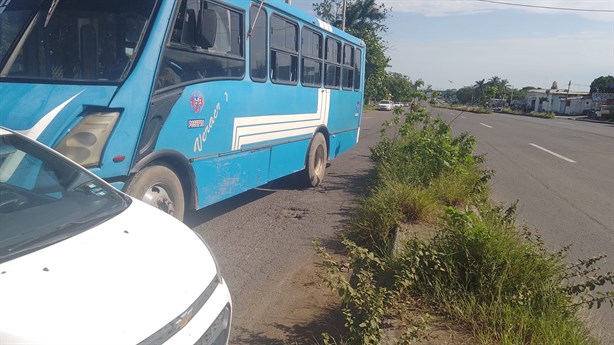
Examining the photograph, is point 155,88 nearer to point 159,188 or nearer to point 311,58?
point 159,188

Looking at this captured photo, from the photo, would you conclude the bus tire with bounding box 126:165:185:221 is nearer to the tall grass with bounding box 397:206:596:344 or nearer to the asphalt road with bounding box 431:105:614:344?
the tall grass with bounding box 397:206:596:344

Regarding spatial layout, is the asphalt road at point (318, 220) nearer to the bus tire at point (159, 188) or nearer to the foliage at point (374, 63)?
the bus tire at point (159, 188)

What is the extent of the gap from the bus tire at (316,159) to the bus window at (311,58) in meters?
1.01

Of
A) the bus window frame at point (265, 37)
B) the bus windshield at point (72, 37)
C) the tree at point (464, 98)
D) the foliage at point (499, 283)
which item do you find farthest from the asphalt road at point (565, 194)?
the bus windshield at point (72, 37)

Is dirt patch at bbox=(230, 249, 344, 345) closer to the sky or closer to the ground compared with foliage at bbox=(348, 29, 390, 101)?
closer to the ground

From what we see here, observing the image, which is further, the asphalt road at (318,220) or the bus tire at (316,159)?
the bus tire at (316,159)

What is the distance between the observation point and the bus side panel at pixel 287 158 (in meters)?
6.88

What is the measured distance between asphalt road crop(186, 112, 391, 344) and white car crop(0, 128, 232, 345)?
111 centimetres

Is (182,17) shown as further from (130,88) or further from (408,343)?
(408,343)

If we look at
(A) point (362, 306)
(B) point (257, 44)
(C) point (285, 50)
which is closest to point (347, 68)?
(C) point (285, 50)

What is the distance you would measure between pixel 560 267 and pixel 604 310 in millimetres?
1009

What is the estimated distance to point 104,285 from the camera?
6.97 feet

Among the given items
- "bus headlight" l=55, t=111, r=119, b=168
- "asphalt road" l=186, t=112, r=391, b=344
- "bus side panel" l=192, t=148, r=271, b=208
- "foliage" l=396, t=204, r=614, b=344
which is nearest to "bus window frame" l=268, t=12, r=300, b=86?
"bus side panel" l=192, t=148, r=271, b=208

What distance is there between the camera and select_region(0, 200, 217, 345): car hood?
1.82 meters
